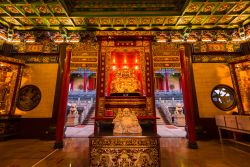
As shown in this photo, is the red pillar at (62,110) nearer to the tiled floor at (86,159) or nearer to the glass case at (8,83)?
the tiled floor at (86,159)

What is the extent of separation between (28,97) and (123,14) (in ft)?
18.3

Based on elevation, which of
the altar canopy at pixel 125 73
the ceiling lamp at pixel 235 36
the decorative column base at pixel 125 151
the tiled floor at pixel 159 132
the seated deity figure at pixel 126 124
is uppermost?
the ceiling lamp at pixel 235 36

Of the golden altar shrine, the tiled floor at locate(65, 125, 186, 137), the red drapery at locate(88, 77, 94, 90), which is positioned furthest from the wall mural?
the red drapery at locate(88, 77, 94, 90)

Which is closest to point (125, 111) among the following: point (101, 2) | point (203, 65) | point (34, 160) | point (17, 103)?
point (34, 160)

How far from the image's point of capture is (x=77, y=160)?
3.21 m

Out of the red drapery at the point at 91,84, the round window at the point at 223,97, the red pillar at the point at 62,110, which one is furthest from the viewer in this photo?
the red drapery at the point at 91,84

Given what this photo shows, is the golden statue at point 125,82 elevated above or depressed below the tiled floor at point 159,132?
above

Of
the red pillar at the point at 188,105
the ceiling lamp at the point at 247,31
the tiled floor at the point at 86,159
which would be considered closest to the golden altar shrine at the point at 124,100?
the tiled floor at the point at 86,159

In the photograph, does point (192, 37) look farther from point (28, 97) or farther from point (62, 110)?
point (28, 97)

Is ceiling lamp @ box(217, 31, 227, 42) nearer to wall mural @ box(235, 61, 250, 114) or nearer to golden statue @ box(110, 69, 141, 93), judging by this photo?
wall mural @ box(235, 61, 250, 114)

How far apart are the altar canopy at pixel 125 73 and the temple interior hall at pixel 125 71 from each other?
0.12 ft

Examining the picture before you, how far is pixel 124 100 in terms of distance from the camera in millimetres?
4023

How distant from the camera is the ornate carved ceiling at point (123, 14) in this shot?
5.09 m

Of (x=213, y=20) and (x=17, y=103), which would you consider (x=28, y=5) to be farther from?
(x=213, y=20)
